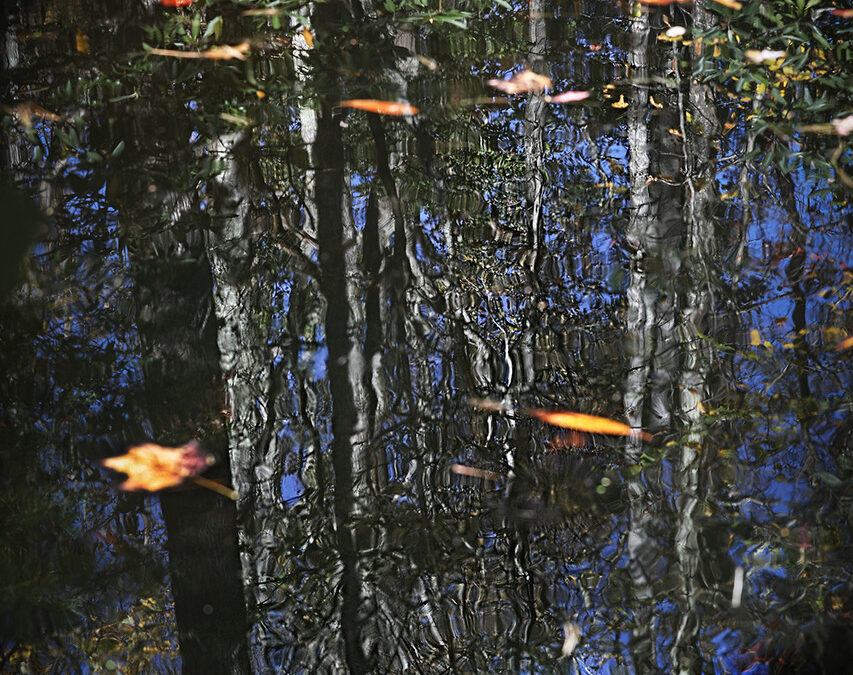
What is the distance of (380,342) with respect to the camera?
4.28ft

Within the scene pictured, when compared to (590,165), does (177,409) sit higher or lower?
lower

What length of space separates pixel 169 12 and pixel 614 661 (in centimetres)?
161

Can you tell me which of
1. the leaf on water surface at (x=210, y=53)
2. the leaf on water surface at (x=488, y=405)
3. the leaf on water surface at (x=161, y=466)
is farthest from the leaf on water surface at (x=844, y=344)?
the leaf on water surface at (x=210, y=53)

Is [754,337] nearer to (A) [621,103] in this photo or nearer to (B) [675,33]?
(A) [621,103]

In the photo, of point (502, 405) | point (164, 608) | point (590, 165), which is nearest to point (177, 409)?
point (164, 608)

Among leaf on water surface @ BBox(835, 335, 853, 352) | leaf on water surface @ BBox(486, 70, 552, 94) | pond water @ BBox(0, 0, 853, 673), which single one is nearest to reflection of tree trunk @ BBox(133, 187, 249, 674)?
pond water @ BBox(0, 0, 853, 673)

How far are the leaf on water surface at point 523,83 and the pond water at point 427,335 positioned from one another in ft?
0.04

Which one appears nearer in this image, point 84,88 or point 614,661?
point 614,661

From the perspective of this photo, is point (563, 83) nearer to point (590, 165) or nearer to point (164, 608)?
point (590, 165)

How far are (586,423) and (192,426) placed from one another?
26.2 inches

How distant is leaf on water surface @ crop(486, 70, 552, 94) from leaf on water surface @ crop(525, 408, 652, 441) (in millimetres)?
761

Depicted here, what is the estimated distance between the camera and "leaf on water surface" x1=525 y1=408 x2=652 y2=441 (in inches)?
47.9

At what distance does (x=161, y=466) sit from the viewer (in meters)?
1.20

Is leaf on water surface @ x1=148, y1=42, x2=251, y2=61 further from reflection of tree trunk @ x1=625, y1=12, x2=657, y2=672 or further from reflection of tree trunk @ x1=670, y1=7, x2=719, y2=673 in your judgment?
reflection of tree trunk @ x1=670, y1=7, x2=719, y2=673
